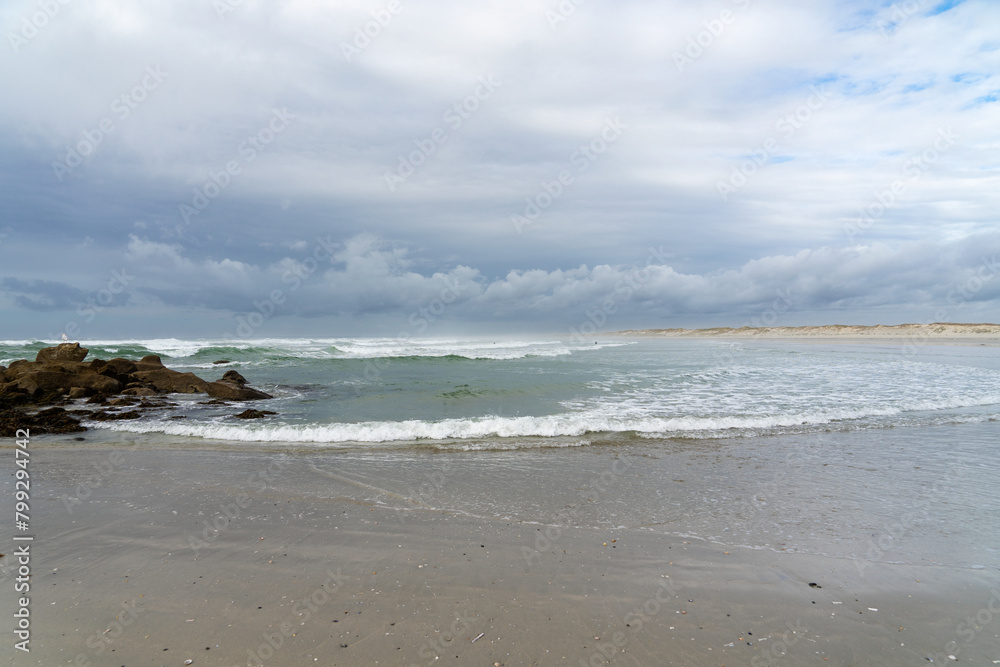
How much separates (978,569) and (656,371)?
20.3 metres

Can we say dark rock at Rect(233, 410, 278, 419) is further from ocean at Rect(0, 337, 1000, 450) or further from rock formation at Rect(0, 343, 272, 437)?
rock formation at Rect(0, 343, 272, 437)

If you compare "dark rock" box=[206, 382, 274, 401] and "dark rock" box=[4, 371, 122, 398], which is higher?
"dark rock" box=[4, 371, 122, 398]

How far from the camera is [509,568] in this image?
4598 millimetres

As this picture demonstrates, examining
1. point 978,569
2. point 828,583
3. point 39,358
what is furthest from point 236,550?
point 39,358

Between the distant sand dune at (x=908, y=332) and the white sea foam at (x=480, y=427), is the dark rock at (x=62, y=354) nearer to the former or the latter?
the white sea foam at (x=480, y=427)

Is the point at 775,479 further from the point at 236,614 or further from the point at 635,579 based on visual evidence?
the point at 236,614

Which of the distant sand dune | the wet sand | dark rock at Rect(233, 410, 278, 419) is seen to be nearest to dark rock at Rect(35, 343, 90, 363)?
dark rock at Rect(233, 410, 278, 419)

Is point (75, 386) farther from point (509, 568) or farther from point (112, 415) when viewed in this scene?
point (509, 568)

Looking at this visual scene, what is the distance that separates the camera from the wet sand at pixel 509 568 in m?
3.48

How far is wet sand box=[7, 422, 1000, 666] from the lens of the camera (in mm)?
3479

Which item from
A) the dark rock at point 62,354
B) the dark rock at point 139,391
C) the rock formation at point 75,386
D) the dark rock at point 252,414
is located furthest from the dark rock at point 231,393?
the dark rock at point 62,354

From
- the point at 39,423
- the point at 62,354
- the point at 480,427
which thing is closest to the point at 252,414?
the point at 39,423

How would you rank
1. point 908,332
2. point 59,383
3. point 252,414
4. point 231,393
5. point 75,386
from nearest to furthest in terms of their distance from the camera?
point 252,414
point 59,383
point 75,386
point 231,393
point 908,332

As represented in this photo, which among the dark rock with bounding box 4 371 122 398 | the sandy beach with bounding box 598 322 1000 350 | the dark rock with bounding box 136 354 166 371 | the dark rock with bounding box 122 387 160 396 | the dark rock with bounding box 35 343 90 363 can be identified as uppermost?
the dark rock with bounding box 35 343 90 363
